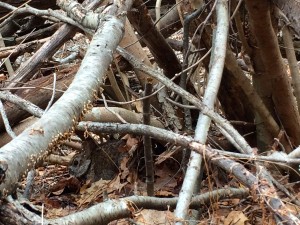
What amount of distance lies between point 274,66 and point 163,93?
63 cm

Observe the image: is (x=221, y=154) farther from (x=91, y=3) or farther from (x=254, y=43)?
(x=254, y=43)

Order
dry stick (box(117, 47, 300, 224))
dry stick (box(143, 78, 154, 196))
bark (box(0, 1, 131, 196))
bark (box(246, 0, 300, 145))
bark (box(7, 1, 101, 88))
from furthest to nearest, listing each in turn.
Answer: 1. bark (box(7, 1, 101, 88))
2. bark (box(246, 0, 300, 145))
3. dry stick (box(143, 78, 154, 196))
4. dry stick (box(117, 47, 300, 224))
5. bark (box(0, 1, 131, 196))

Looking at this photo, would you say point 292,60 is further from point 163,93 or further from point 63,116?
point 63,116

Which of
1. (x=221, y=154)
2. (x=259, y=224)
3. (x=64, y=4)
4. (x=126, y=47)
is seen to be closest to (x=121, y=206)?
(x=221, y=154)

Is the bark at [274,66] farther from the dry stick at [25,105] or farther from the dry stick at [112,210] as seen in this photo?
the dry stick at [25,105]

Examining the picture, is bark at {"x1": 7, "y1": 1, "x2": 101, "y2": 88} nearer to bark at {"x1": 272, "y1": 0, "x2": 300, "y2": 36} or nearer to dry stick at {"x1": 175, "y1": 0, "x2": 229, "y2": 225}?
dry stick at {"x1": 175, "y1": 0, "x2": 229, "y2": 225}

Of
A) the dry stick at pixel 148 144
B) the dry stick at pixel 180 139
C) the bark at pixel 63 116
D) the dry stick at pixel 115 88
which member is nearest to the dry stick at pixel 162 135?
the dry stick at pixel 180 139

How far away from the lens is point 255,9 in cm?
247

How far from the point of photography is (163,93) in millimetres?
3037

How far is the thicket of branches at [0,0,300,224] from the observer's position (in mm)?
1203

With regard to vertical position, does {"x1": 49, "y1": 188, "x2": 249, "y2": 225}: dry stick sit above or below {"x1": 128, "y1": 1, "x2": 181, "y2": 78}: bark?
below

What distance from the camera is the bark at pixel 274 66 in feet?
8.22

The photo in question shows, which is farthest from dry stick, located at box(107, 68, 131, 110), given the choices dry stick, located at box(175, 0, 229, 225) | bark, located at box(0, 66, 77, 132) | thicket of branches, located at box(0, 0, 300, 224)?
dry stick, located at box(175, 0, 229, 225)

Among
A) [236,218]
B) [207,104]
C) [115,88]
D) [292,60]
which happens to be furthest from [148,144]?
[292,60]
